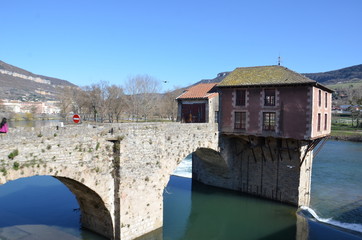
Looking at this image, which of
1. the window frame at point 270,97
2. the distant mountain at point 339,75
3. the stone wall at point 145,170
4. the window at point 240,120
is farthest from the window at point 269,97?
the distant mountain at point 339,75

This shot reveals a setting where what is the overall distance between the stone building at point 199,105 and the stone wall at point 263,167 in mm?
2245

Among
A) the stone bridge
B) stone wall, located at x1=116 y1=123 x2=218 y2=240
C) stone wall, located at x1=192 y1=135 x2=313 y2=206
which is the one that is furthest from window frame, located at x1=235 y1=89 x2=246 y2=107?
stone wall, located at x1=116 y1=123 x2=218 y2=240

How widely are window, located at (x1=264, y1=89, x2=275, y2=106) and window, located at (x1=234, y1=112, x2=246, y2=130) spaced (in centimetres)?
191

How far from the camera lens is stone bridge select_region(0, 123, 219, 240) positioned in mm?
10527

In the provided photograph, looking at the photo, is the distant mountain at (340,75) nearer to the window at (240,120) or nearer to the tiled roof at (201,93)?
the tiled roof at (201,93)

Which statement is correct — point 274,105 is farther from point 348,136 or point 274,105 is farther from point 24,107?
point 24,107

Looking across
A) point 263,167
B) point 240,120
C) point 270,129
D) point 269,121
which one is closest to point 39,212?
point 240,120

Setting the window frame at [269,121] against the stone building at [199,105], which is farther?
the stone building at [199,105]

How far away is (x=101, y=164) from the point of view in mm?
13000

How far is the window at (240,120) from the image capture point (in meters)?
21.1

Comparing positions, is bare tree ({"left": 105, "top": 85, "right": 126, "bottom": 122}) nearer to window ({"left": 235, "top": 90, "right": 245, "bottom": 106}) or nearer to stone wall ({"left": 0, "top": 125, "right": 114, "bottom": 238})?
window ({"left": 235, "top": 90, "right": 245, "bottom": 106})

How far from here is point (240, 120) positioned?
69.6 ft

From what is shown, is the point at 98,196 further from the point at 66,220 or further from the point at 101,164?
the point at 66,220

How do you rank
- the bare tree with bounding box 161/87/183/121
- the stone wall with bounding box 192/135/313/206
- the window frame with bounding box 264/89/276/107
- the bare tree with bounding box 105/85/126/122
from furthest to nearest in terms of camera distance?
1. the bare tree with bounding box 161/87/183/121
2. the bare tree with bounding box 105/85/126/122
3. the stone wall with bounding box 192/135/313/206
4. the window frame with bounding box 264/89/276/107
